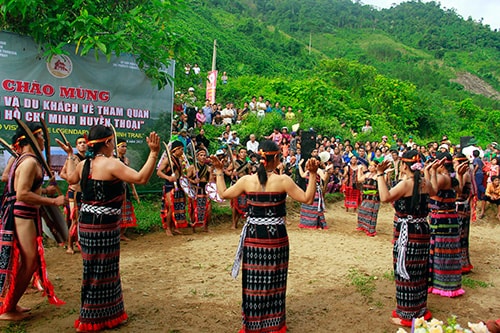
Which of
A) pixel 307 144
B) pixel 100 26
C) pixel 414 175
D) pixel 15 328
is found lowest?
pixel 15 328

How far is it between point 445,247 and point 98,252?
4.48 metres

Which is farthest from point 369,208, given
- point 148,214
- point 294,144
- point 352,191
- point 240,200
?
point 294,144

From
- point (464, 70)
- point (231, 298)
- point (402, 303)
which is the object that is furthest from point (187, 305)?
point (464, 70)

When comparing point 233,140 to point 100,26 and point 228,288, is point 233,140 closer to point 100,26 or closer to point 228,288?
point 100,26

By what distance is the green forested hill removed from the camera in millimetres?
27891

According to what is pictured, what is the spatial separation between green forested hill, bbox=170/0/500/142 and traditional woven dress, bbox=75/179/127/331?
596cm

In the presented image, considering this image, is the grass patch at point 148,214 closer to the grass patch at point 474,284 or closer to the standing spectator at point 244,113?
the grass patch at point 474,284

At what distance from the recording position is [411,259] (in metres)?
5.18

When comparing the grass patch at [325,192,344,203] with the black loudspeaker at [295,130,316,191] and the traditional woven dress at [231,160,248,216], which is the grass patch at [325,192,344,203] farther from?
the traditional woven dress at [231,160,248,216]

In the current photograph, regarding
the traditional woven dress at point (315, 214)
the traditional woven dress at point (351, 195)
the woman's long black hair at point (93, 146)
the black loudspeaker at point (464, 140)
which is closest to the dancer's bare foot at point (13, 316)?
the woman's long black hair at point (93, 146)

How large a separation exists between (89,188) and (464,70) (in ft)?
221

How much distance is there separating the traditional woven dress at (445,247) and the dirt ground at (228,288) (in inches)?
7.1

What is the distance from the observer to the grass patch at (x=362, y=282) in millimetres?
6230

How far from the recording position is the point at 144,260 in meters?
7.61
